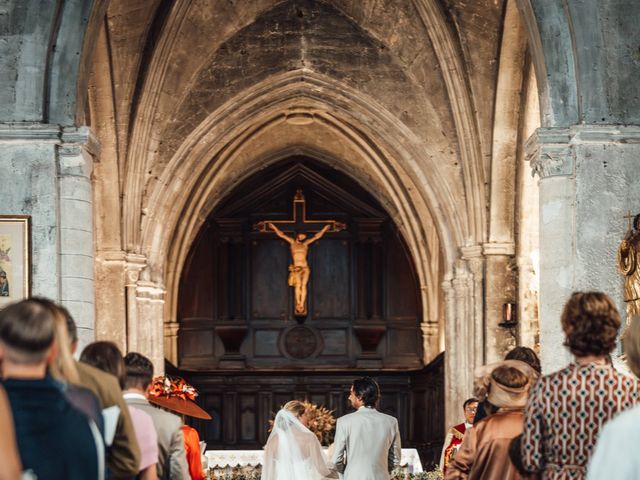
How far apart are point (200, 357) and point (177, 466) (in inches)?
679

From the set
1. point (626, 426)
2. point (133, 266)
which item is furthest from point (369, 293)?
point (626, 426)

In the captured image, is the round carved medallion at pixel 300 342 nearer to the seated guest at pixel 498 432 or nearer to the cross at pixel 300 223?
the cross at pixel 300 223

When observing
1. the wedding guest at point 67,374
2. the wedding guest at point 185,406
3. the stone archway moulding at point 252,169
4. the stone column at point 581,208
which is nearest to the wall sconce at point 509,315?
the stone archway moulding at point 252,169

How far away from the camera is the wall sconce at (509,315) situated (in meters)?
16.3

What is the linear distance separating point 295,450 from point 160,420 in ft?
10.4

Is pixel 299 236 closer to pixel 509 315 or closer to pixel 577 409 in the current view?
pixel 509 315

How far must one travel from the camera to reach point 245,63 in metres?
17.6

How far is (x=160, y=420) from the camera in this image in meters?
5.70

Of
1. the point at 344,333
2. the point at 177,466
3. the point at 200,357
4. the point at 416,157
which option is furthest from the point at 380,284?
the point at 177,466

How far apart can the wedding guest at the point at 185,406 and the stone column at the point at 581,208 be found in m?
3.23

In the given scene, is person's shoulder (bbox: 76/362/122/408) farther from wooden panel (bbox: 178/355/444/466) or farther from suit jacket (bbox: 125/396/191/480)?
wooden panel (bbox: 178/355/444/466)

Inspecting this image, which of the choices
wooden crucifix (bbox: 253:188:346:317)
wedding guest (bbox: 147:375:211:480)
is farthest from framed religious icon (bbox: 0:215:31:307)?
wooden crucifix (bbox: 253:188:346:317)

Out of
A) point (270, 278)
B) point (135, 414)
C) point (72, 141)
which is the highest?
point (72, 141)

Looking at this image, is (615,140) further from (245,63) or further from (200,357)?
(200,357)
